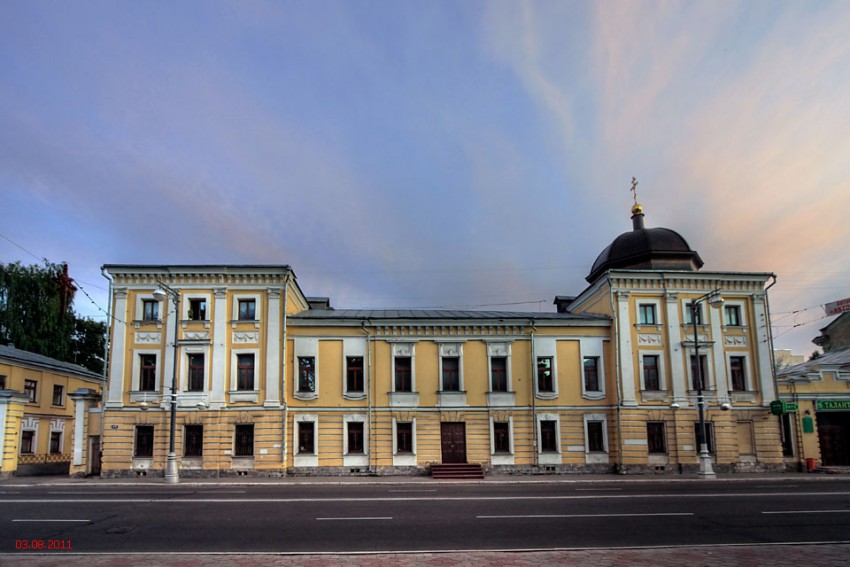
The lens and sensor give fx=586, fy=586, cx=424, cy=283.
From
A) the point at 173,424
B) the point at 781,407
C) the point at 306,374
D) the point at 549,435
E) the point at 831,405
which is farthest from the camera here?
the point at 831,405

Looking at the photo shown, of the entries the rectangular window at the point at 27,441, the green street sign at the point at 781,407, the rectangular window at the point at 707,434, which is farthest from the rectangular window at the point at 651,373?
the rectangular window at the point at 27,441

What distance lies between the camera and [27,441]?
35.0 meters

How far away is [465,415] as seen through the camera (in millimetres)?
31266

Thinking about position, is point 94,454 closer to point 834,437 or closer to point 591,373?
point 591,373

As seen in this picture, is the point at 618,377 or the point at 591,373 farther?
the point at 591,373

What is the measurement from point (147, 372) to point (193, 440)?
4.29 metres

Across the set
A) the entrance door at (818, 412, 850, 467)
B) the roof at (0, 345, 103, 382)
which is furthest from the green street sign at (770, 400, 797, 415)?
the roof at (0, 345, 103, 382)

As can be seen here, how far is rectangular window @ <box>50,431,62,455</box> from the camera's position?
3766 centimetres

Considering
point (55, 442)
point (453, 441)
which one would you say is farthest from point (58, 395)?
point (453, 441)

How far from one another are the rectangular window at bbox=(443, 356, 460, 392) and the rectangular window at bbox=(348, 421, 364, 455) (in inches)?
196

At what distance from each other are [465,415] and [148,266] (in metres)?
18.4

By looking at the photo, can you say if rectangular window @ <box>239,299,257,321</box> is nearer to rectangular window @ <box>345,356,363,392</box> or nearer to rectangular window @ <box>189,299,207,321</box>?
rectangular window @ <box>189,299,207,321</box>

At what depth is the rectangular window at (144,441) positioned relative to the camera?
96.6 feet

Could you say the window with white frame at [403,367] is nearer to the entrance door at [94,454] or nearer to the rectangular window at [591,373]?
the rectangular window at [591,373]
